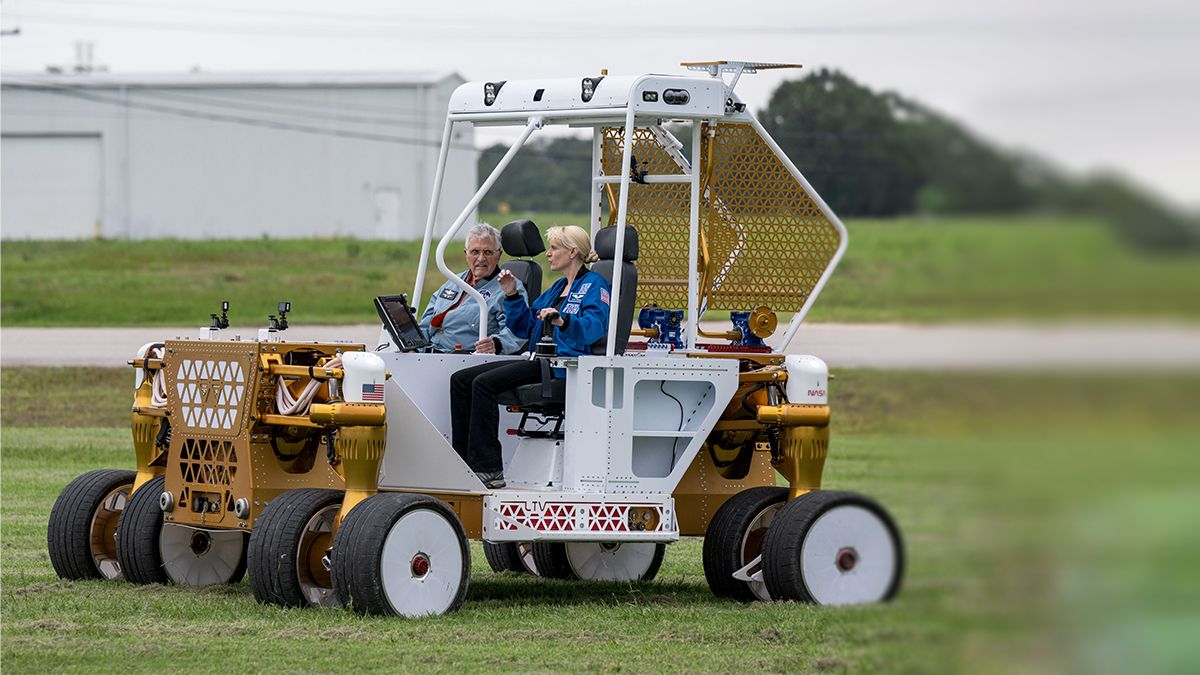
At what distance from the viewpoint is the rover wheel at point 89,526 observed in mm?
9547

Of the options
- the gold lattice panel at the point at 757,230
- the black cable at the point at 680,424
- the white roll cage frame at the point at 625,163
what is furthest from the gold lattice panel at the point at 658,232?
the black cable at the point at 680,424

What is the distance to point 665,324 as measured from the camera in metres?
9.85

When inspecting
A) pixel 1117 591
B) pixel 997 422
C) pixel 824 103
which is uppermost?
pixel 824 103

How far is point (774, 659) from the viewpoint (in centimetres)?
713

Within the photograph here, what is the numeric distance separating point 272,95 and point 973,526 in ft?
154

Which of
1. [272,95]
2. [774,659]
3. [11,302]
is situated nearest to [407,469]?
[774,659]

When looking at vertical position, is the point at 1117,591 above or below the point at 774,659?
above

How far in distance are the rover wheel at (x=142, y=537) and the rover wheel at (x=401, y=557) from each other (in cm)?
166

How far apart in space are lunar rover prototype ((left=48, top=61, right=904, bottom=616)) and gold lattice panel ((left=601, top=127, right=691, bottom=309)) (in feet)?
0.04

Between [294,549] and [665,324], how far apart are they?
2.57m

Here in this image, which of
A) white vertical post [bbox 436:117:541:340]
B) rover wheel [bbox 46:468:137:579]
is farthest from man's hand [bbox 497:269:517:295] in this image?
rover wheel [bbox 46:468:137:579]

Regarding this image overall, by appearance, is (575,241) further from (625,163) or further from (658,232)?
(658,232)

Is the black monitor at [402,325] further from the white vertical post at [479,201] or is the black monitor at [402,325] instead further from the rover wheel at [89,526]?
the rover wheel at [89,526]

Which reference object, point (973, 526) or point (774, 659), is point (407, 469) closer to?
point (774, 659)
